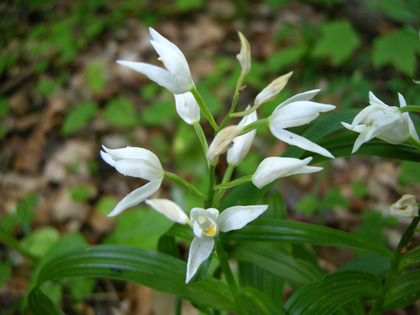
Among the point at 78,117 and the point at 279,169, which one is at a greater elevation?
the point at 279,169

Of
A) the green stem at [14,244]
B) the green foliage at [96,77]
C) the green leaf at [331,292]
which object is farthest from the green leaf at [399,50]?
the green stem at [14,244]

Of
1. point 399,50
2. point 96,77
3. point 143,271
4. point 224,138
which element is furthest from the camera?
point 96,77

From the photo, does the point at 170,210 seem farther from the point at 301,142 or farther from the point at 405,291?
the point at 405,291

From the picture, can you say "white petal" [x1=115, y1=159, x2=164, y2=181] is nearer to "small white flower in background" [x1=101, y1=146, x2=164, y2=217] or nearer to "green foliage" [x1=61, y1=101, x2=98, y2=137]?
"small white flower in background" [x1=101, y1=146, x2=164, y2=217]

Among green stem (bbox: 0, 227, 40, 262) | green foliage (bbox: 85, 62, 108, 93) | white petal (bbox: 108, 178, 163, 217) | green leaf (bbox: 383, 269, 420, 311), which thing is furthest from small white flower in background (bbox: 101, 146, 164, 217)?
green foliage (bbox: 85, 62, 108, 93)

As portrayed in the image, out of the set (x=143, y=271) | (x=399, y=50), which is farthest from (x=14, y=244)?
(x=399, y=50)

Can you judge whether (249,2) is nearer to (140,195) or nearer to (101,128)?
(101,128)

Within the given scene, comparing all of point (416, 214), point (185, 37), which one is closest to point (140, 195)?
point (416, 214)
